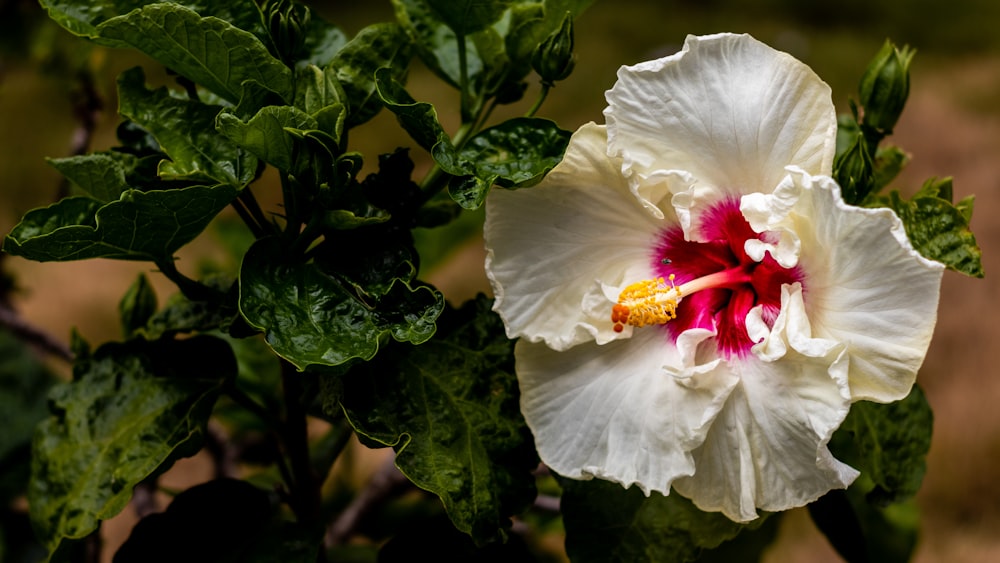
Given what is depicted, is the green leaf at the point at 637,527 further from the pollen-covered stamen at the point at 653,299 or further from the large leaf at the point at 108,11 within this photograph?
the large leaf at the point at 108,11

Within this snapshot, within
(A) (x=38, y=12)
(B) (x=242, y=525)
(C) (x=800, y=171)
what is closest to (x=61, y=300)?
(A) (x=38, y=12)

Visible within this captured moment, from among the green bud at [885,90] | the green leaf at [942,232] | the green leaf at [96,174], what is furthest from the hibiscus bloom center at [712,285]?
the green leaf at [96,174]

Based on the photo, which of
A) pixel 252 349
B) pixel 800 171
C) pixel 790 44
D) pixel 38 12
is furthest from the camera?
pixel 790 44

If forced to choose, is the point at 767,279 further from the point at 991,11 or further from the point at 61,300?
the point at 991,11

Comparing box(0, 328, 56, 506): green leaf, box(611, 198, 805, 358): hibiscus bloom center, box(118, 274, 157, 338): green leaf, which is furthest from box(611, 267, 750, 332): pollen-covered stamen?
box(0, 328, 56, 506): green leaf

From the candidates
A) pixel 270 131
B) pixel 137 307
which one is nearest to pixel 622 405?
pixel 270 131

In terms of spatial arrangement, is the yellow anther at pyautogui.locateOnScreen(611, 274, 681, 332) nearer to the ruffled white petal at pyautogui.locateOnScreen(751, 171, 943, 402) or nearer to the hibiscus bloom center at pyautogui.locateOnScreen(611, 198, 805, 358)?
the hibiscus bloom center at pyautogui.locateOnScreen(611, 198, 805, 358)

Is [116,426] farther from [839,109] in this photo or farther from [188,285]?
[839,109]
